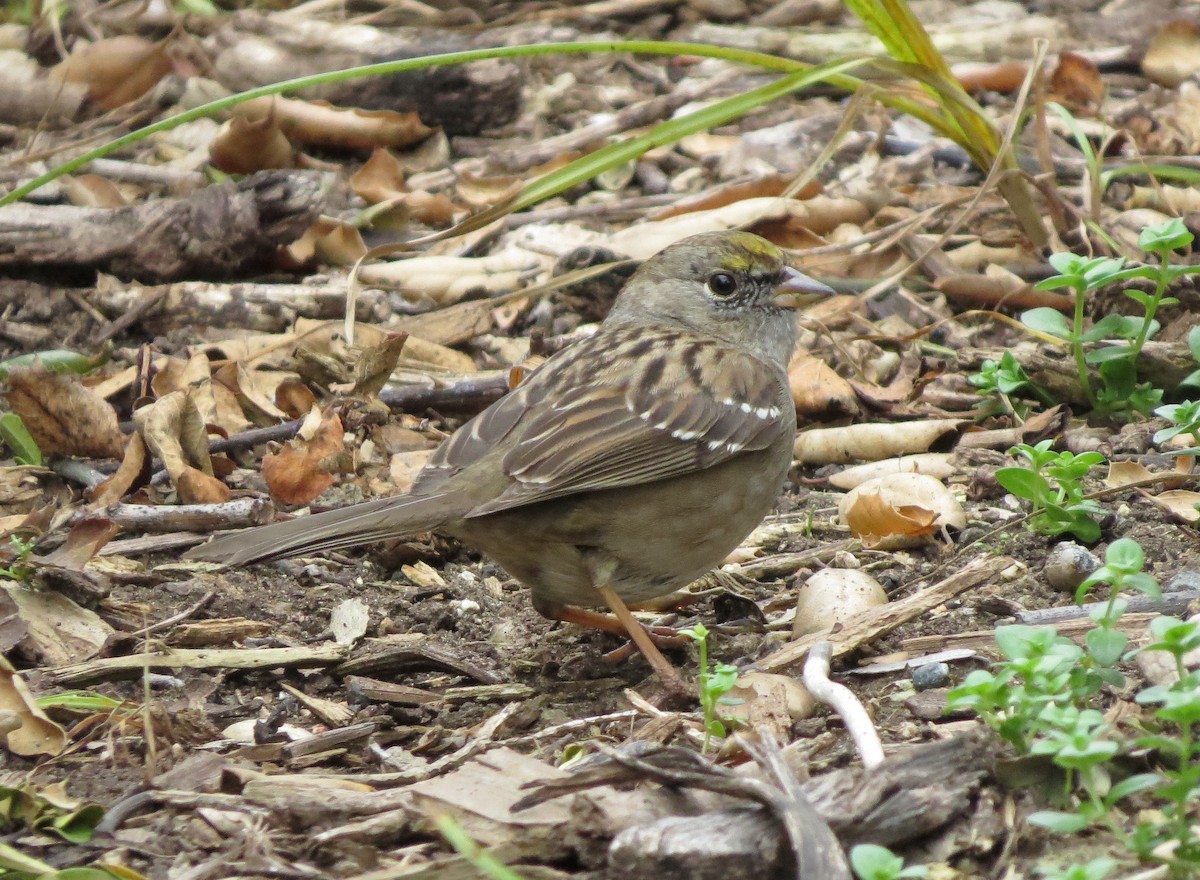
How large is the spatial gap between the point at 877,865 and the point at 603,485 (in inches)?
59.4

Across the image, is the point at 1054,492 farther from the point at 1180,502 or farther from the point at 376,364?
the point at 376,364


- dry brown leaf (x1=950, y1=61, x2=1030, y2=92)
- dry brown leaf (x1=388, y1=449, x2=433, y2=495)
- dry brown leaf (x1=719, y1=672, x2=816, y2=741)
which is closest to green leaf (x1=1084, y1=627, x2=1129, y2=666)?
dry brown leaf (x1=719, y1=672, x2=816, y2=741)

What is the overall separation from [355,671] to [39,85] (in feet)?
12.7

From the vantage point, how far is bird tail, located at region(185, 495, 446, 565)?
3258 mm

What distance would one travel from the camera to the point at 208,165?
576cm

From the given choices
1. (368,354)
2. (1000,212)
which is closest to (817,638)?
(368,354)

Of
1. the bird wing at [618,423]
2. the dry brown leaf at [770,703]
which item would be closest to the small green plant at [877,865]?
the dry brown leaf at [770,703]

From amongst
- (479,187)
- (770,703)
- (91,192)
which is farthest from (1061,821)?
(91,192)

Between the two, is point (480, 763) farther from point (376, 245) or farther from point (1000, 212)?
point (1000, 212)

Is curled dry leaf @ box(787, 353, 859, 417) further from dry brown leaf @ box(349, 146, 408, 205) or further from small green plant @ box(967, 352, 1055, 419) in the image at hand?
dry brown leaf @ box(349, 146, 408, 205)

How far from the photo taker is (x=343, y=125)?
598 centimetres

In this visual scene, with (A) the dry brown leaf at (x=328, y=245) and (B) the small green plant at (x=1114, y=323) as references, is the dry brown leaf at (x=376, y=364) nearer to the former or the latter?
(A) the dry brown leaf at (x=328, y=245)

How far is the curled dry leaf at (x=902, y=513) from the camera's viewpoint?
12.6 feet

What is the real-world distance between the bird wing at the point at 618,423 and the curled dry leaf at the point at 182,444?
0.81 meters
